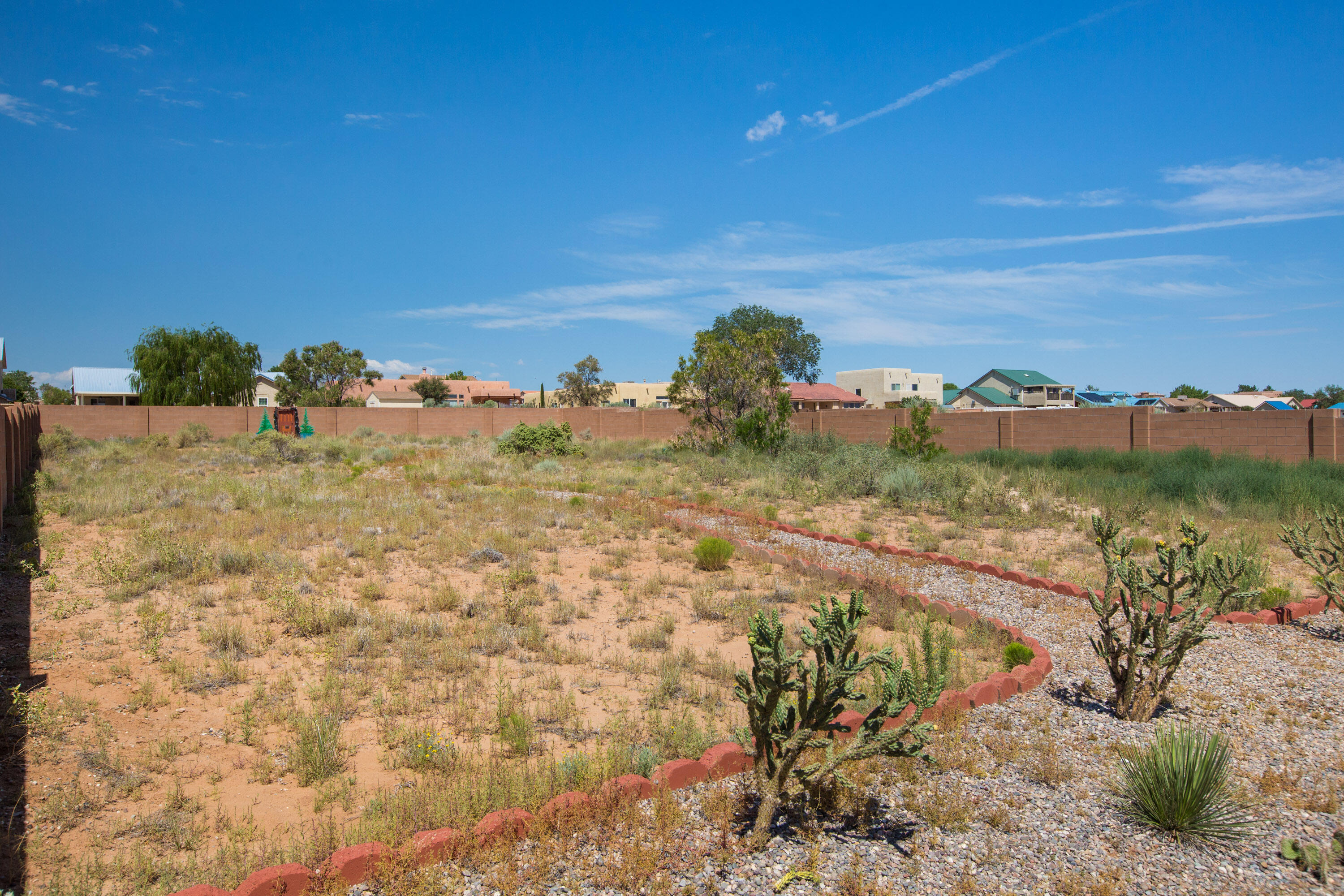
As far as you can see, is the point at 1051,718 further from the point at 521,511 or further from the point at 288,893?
the point at 521,511

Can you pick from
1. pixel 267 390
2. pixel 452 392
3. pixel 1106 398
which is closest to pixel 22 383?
pixel 267 390

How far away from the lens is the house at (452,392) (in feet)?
219

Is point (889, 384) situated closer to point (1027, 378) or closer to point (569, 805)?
point (1027, 378)

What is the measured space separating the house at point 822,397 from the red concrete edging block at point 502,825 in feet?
172

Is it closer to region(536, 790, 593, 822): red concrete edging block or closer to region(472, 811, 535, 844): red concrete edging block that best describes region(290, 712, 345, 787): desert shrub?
region(472, 811, 535, 844): red concrete edging block

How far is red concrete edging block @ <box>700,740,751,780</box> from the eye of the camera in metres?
3.73

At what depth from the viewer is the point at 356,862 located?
2.87 meters

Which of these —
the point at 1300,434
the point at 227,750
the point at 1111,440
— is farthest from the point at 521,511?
the point at 1300,434

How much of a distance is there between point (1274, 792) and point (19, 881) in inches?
229

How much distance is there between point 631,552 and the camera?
9773 mm

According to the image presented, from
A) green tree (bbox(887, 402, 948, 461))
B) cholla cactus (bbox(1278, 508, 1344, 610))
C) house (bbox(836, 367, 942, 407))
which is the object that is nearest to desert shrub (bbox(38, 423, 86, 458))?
green tree (bbox(887, 402, 948, 461))

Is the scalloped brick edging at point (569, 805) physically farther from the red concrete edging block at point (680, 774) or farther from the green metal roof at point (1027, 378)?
the green metal roof at point (1027, 378)

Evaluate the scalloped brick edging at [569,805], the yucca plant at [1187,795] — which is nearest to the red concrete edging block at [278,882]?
the scalloped brick edging at [569,805]

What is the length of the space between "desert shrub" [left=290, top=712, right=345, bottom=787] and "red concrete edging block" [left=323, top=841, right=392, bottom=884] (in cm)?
115
